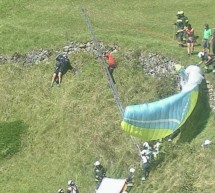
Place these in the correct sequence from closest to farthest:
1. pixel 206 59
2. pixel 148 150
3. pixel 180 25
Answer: pixel 148 150, pixel 206 59, pixel 180 25

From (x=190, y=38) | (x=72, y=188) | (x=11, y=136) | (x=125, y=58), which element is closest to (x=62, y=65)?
(x=125, y=58)

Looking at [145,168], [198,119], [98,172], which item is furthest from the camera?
[98,172]

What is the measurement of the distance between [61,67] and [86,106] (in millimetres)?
4252

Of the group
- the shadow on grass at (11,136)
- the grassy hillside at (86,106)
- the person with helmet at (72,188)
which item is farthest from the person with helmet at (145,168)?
the shadow on grass at (11,136)

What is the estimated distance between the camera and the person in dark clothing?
42.9 meters

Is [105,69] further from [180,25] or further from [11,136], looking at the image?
[11,136]

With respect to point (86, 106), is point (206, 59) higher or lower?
higher

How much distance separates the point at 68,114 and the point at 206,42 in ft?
35.8

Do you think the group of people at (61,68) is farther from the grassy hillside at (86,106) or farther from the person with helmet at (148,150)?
the person with helmet at (148,150)

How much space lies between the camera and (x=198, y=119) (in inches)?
1403

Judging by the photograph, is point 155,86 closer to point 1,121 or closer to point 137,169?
point 137,169

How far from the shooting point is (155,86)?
3925cm

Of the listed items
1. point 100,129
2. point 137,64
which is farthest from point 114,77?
point 100,129

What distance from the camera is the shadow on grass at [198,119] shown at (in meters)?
35.0
